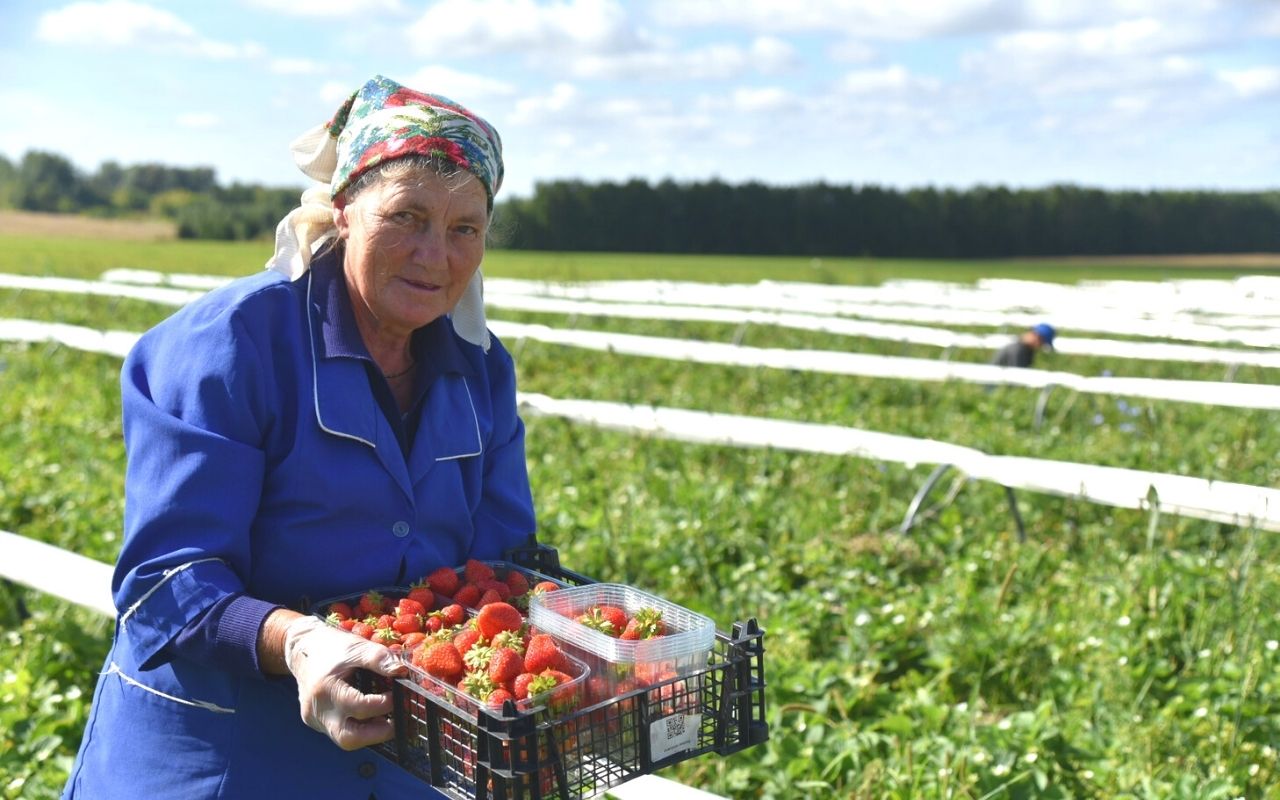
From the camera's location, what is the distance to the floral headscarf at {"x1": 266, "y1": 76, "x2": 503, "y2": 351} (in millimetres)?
1767

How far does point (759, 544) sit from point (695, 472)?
4.37 ft

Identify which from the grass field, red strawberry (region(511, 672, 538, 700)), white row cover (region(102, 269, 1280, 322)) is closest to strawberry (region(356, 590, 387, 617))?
red strawberry (region(511, 672, 538, 700))

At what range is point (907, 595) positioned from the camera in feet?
13.8

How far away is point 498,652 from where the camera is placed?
5.01 ft

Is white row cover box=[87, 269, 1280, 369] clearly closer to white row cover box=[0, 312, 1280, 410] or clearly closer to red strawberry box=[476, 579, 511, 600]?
white row cover box=[0, 312, 1280, 410]

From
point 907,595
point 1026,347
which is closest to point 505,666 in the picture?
point 907,595

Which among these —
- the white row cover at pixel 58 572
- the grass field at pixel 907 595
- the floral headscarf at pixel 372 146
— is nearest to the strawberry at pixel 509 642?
the floral headscarf at pixel 372 146

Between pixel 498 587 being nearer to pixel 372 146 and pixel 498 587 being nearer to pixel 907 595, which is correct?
pixel 372 146

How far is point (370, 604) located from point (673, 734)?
490mm

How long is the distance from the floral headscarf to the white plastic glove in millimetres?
654

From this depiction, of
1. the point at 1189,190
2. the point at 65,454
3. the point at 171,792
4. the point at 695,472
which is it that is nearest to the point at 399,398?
the point at 171,792

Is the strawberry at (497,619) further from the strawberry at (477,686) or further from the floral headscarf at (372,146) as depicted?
the floral headscarf at (372,146)

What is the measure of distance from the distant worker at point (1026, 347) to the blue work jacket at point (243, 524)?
28.0 ft

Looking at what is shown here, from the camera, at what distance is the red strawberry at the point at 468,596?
1.79 meters
